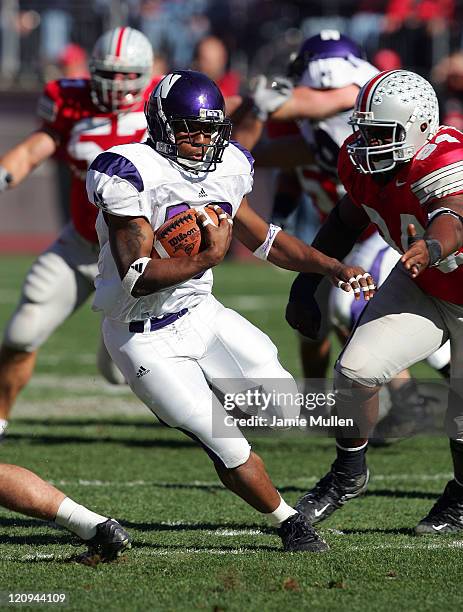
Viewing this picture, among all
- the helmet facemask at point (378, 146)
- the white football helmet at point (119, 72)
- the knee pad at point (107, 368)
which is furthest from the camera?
A: the knee pad at point (107, 368)

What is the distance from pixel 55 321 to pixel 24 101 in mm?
9694

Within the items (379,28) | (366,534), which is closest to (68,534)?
(366,534)

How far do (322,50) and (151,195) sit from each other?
88.8 inches

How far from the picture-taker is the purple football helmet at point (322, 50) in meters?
5.57

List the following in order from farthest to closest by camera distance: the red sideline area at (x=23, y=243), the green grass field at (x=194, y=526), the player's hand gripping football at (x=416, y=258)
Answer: the red sideline area at (x=23, y=243) → the player's hand gripping football at (x=416, y=258) → the green grass field at (x=194, y=526)

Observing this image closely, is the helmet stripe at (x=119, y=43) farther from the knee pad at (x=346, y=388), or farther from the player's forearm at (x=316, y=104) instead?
the knee pad at (x=346, y=388)

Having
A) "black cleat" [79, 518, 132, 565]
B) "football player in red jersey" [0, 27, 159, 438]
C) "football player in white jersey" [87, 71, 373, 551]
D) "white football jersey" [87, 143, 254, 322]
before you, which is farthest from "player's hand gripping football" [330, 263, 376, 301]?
"football player in red jersey" [0, 27, 159, 438]

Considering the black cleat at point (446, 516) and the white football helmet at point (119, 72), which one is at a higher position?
the white football helmet at point (119, 72)

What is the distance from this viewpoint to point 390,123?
3.88 meters

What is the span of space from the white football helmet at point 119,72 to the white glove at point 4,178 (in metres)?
0.53

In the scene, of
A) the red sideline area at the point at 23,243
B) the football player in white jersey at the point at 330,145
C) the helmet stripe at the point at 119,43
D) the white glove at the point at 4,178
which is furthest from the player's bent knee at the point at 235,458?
the red sideline area at the point at 23,243

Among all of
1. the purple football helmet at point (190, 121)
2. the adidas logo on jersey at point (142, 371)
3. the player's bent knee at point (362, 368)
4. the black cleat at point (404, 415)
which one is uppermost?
the purple football helmet at point (190, 121)

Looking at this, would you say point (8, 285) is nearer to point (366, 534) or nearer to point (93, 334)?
point (93, 334)

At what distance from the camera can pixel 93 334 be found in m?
9.13
